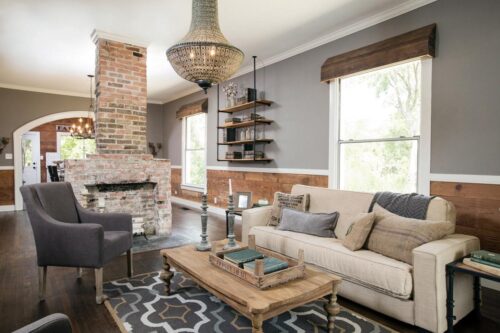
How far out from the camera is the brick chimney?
422cm

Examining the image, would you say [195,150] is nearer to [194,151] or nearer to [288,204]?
[194,151]

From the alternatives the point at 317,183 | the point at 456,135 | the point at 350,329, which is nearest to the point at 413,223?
the point at 350,329

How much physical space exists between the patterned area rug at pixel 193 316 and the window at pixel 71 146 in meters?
8.32

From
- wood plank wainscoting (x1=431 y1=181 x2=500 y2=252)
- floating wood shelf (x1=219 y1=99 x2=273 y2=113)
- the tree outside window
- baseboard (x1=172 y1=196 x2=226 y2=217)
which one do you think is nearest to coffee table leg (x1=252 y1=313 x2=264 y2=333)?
wood plank wainscoting (x1=431 y1=181 x2=500 y2=252)

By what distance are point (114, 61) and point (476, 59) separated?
14.1ft

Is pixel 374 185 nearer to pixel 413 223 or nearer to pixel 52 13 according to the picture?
pixel 413 223

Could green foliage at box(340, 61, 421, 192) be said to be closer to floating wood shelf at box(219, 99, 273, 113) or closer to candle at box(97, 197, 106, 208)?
floating wood shelf at box(219, 99, 273, 113)

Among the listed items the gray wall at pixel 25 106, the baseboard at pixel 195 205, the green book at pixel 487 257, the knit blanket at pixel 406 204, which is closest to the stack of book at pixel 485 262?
the green book at pixel 487 257

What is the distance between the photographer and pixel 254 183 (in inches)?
215

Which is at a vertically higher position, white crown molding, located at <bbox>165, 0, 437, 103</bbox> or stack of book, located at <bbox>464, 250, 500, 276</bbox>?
white crown molding, located at <bbox>165, 0, 437, 103</bbox>

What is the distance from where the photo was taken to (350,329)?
6.88ft

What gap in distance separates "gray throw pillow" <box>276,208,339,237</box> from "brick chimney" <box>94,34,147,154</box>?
8.50 ft

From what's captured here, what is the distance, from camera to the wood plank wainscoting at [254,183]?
4.59 meters

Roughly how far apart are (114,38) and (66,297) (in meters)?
3.36
